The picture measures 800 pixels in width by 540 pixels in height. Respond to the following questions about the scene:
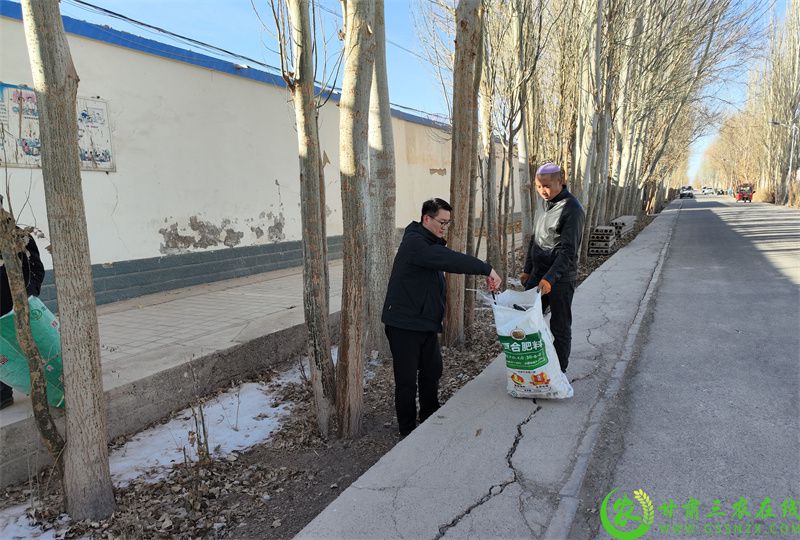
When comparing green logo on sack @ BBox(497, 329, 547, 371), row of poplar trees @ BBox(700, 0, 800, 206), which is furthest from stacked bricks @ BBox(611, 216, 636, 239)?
row of poplar trees @ BBox(700, 0, 800, 206)

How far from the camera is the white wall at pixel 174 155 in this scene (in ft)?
23.8

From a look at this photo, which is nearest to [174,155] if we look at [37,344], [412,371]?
[37,344]

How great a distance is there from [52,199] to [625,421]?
13.0 feet

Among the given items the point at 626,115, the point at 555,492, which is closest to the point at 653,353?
the point at 555,492

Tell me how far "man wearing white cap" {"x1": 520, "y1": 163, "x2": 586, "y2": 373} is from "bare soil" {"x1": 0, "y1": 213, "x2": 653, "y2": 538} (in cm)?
163

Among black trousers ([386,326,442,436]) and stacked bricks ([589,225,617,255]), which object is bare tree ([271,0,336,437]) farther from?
stacked bricks ([589,225,617,255])

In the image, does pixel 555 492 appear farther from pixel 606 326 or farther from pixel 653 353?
pixel 606 326

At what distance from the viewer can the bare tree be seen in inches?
136

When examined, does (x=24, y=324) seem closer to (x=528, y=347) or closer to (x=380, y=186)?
(x=528, y=347)

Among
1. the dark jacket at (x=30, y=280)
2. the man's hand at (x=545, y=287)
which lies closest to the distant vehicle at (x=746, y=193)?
the man's hand at (x=545, y=287)

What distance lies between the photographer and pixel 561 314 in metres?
4.22

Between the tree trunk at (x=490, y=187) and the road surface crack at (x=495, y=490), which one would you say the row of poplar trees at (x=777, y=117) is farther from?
the road surface crack at (x=495, y=490)

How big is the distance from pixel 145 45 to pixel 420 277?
22.8 feet

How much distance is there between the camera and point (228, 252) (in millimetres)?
9617
